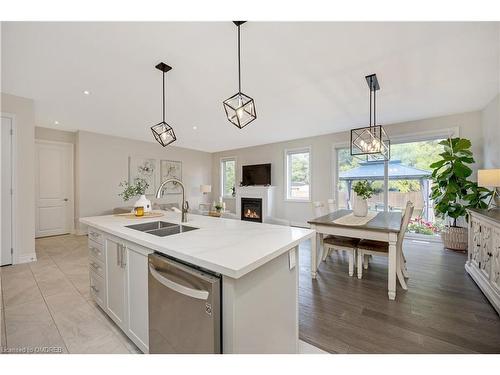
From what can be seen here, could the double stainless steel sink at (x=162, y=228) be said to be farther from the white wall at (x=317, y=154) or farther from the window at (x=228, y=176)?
the window at (x=228, y=176)

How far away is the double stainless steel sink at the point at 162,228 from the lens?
1955 mm

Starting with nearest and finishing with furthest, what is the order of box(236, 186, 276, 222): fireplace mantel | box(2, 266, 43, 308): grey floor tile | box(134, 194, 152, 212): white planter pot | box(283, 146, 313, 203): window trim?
1. box(2, 266, 43, 308): grey floor tile
2. box(134, 194, 152, 212): white planter pot
3. box(283, 146, 313, 203): window trim
4. box(236, 186, 276, 222): fireplace mantel

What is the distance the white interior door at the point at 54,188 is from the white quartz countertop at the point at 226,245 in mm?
4616

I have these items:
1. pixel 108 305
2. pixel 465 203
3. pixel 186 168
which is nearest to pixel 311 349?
pixel 108 305

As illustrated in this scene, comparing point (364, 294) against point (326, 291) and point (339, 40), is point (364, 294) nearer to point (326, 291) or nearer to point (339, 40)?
point (326, 291)

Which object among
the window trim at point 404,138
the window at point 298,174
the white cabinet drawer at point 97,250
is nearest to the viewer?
the white cabinet drawer at point 97,250

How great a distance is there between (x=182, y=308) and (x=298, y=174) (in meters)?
5.57

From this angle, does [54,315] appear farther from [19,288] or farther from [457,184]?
[457,184]

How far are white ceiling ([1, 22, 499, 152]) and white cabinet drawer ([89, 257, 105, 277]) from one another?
205cm

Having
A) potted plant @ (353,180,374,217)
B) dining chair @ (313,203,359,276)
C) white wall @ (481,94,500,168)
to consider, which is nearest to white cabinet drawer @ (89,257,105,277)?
dining chair @ (313,203,359,276)

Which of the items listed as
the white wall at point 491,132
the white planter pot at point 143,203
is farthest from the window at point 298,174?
the white planter pot at point 143,203

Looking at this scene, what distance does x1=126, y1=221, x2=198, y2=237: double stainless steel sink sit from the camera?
6.41 feet

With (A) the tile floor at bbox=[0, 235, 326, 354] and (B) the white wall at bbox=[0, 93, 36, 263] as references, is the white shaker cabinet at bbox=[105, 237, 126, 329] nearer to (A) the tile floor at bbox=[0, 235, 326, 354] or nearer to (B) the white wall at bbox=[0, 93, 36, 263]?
(A) the tile floor at bbox=[0, 235, 326, 354]

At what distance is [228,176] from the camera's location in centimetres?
811
